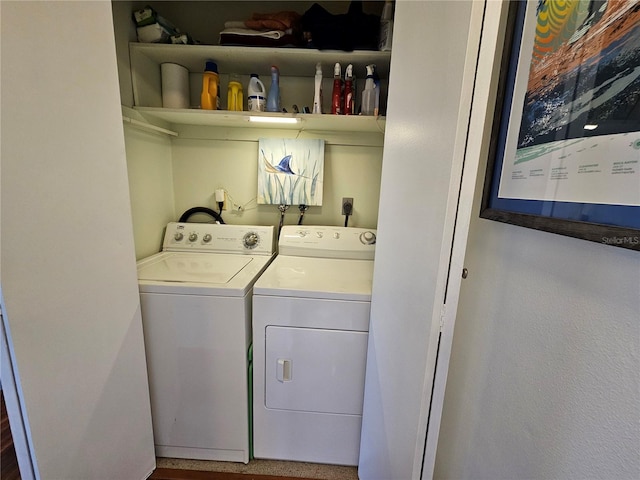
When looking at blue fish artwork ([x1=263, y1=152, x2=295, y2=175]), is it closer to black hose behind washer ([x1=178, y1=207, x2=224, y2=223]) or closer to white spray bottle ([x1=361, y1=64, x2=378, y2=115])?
black hose behind washer ([x1=178, y1=207, x2=224, y2=223])

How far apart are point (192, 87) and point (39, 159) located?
1.36 metres

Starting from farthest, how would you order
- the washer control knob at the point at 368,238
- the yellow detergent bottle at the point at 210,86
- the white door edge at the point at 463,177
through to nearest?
the washer control knob at the point at 368,238 → the yellow detergent bottle at the point at 210,86 → the white door edge at the point at 463,177

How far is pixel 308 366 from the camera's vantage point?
1357 mm

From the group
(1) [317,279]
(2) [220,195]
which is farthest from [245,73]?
(1) [317,279]

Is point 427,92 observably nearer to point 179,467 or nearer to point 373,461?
point 373,461

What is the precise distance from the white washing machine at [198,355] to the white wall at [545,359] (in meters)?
0.98

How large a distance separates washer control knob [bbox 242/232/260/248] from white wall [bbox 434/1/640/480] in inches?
54.0

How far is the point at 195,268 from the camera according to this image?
1.56 meters

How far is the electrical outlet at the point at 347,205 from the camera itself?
2057 mm

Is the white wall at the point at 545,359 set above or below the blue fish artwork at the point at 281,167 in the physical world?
below

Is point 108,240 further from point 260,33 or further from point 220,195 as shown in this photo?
point 260,33

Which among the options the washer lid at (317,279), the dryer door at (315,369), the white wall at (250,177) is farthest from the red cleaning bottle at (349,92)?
the dryer door at (315,369)

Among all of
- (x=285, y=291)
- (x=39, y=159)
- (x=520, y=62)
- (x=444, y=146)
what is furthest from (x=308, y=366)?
(x=520, y=62)

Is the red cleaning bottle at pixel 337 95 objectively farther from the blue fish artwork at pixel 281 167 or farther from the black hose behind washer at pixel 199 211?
the black hose behind washer at pixel 199 211
